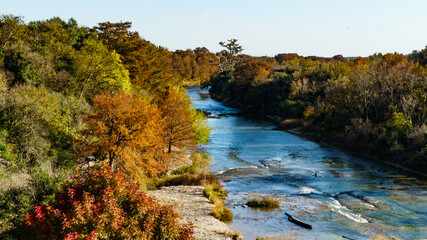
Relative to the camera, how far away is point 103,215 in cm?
1265

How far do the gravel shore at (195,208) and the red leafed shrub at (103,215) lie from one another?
18.9ft

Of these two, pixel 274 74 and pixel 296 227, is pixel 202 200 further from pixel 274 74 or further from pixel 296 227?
pixel 274 74

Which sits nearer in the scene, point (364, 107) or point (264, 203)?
point (264, 203)

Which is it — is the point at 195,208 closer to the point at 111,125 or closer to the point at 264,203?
the point at 264,203

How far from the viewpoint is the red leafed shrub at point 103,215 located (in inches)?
500

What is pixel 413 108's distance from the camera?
47.2 metres

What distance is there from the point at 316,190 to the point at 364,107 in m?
27.7

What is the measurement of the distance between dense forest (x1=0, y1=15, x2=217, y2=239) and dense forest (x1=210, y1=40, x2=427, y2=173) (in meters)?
23.7

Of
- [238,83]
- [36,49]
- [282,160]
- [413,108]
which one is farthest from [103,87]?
[238,83]

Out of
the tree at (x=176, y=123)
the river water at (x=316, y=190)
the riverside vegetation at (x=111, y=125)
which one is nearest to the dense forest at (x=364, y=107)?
the riverside vegetation at (x=111, y=125)

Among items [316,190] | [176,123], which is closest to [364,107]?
[316,190]

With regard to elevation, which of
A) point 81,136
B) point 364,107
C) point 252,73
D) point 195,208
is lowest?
point 195,208

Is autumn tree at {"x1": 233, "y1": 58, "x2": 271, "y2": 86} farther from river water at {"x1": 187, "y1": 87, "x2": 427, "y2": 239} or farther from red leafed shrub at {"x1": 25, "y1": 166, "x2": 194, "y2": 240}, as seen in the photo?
red leafed shrub at {"x1": 25, "y1": 166, "x2": 194, "y2": 240}

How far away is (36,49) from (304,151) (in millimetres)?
38462
